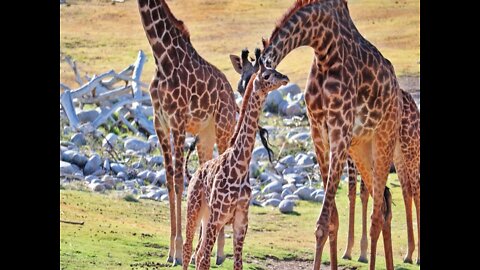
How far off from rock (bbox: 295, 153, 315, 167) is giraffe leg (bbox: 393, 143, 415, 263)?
4572mm

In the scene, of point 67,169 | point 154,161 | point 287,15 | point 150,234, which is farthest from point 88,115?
point 287,15

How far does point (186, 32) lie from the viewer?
38.8 ft

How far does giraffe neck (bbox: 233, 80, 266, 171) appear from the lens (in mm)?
9609

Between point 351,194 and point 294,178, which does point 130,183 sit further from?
point 351,194

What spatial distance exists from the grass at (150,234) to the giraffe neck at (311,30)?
8.47ft

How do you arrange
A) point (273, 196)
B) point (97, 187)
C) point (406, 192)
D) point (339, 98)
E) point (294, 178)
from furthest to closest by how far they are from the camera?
point (294, 178), point (273, 196), point (97, 187), point (406, 192), point (339, 98)

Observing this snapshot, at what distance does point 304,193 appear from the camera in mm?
15969

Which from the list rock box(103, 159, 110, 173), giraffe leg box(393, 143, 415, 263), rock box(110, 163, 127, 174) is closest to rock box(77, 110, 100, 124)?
rock box(103, 159, 110, 173)

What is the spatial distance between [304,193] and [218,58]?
5.54 m

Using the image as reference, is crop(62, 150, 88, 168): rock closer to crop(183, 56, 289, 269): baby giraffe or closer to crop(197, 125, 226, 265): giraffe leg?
crop(197, 125, 226, 265): giraffe leg

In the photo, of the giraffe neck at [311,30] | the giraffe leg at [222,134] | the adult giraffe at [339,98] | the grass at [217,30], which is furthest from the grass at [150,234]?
the grass at [217,30]

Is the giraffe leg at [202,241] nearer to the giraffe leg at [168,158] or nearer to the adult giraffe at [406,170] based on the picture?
the giraffe leg at [168,158]
